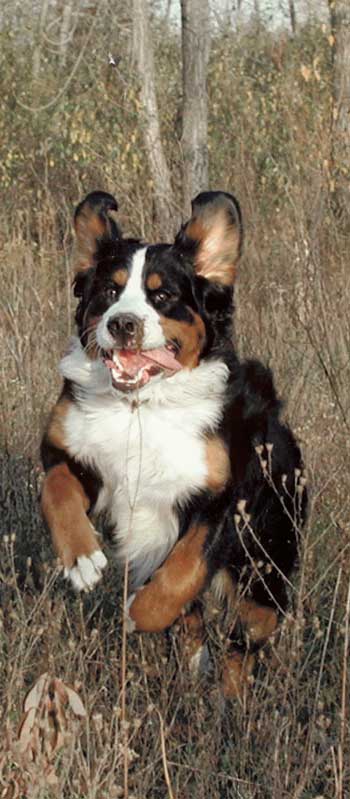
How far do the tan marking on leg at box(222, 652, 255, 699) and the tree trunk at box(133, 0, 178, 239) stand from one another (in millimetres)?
4093

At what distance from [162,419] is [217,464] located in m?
0.21

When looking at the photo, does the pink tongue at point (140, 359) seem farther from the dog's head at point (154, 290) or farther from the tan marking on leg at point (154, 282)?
the tan marking on leg at point (154, 282)

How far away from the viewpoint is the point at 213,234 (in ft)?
12.3

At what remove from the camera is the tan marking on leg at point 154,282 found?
356 centimetres

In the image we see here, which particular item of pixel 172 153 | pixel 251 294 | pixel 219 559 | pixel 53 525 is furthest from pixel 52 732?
pixel 172 153

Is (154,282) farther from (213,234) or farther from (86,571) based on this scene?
(86,571)

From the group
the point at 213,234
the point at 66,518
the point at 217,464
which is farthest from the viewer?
the point at 213,234

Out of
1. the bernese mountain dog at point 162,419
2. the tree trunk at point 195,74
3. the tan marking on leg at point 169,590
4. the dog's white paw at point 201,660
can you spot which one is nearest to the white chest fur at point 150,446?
the bernese mountain dog at point 162,419

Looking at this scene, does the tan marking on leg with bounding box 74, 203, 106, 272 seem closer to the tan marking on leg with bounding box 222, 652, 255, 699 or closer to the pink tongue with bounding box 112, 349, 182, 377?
the pink tongue with bounding box 112, 349, 182, 377

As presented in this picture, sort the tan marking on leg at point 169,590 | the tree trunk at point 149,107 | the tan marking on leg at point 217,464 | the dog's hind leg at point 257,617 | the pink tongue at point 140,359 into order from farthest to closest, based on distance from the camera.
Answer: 1. the tree trunk at point 149,107
2. the dog's hind leg at point 257,617
3. the tan marking on leg at point 217,464
4. the pink tongue at point 140,359
5. the tan marking on leg at point 169,590

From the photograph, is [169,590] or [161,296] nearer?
[169,590]

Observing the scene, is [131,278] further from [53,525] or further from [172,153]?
[172,153]

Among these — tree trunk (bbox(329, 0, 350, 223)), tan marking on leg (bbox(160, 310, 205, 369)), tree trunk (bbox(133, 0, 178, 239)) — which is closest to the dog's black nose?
tan marking on leg (bbox(160, 310, 205, 369))

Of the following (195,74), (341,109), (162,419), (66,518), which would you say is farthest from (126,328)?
(195,74)
